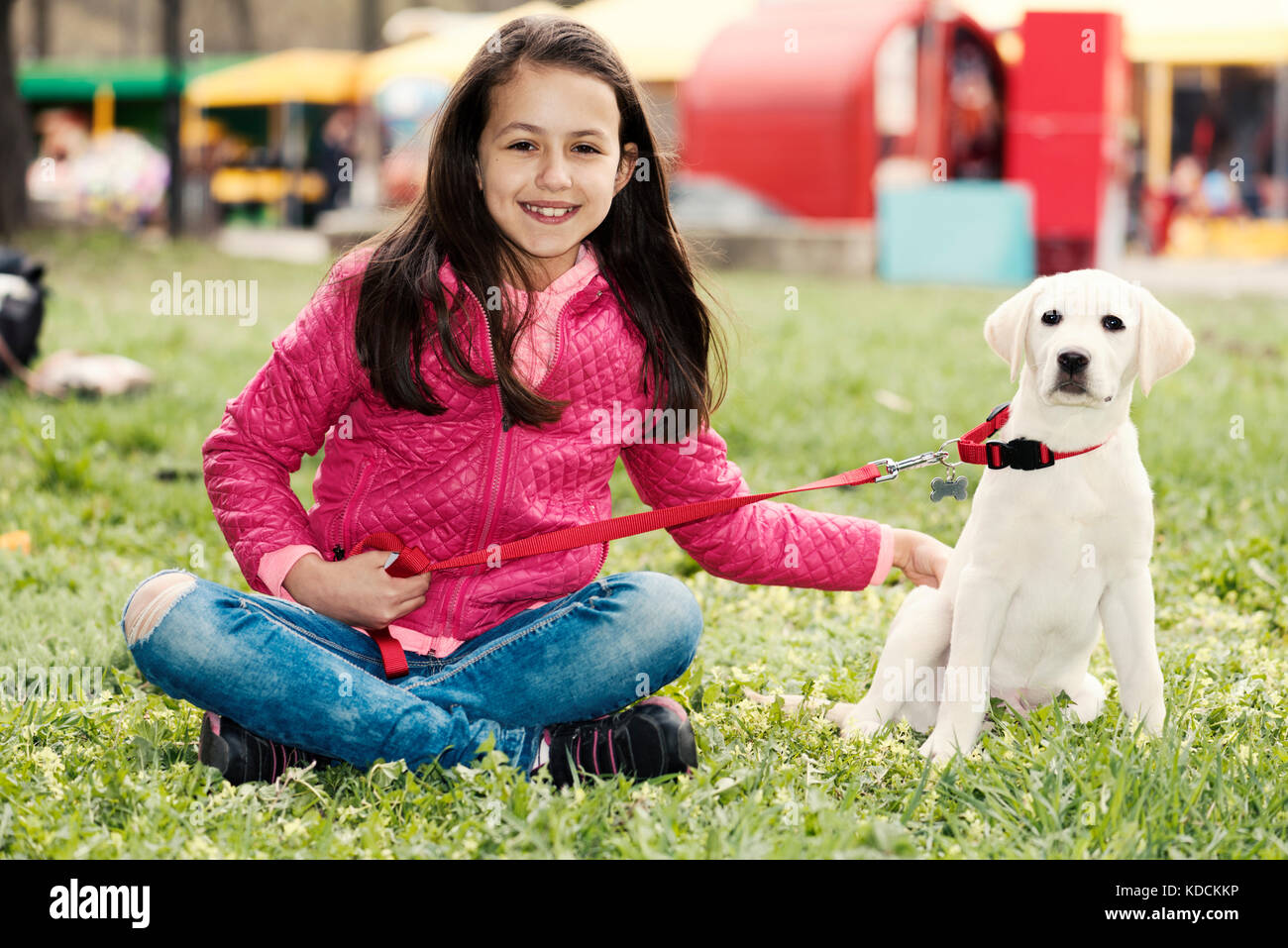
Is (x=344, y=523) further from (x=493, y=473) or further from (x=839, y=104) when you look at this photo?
(x=839, y=104)

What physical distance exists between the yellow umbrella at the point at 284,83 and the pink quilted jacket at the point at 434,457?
69.1 ft

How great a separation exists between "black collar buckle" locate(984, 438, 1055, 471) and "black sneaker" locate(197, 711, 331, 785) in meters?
1.47

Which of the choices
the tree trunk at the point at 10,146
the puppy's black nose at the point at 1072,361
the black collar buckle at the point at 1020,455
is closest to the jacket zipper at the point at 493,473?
the black collar buckle at the point at 1020,455

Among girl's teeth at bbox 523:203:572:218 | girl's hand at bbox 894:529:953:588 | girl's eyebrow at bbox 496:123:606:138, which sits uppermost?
girl's eyebrow at bbox 496:123:606:138

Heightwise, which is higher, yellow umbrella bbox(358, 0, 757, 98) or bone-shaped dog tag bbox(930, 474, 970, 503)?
yellow umbrella bbox(358, 0, 757, 98)

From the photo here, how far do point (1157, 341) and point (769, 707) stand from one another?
1084mm

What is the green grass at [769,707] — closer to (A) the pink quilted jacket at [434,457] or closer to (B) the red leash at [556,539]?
(B) the red leash at [556,539]

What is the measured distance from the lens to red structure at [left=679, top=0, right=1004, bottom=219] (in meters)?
14.3

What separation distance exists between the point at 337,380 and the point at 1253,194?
52.8ft

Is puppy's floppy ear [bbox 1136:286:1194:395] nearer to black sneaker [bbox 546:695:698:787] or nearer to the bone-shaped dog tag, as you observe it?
the bone-shaped dog tag

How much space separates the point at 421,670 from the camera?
110 inches

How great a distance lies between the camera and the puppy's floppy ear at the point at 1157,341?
265 cm

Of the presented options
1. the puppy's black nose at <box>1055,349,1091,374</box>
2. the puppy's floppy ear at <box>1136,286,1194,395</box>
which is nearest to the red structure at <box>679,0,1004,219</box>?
the puppy's floppy ear at <box>1136,286,1194,395</box>

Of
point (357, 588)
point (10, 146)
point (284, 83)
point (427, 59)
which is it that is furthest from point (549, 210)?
point (284, 83)
